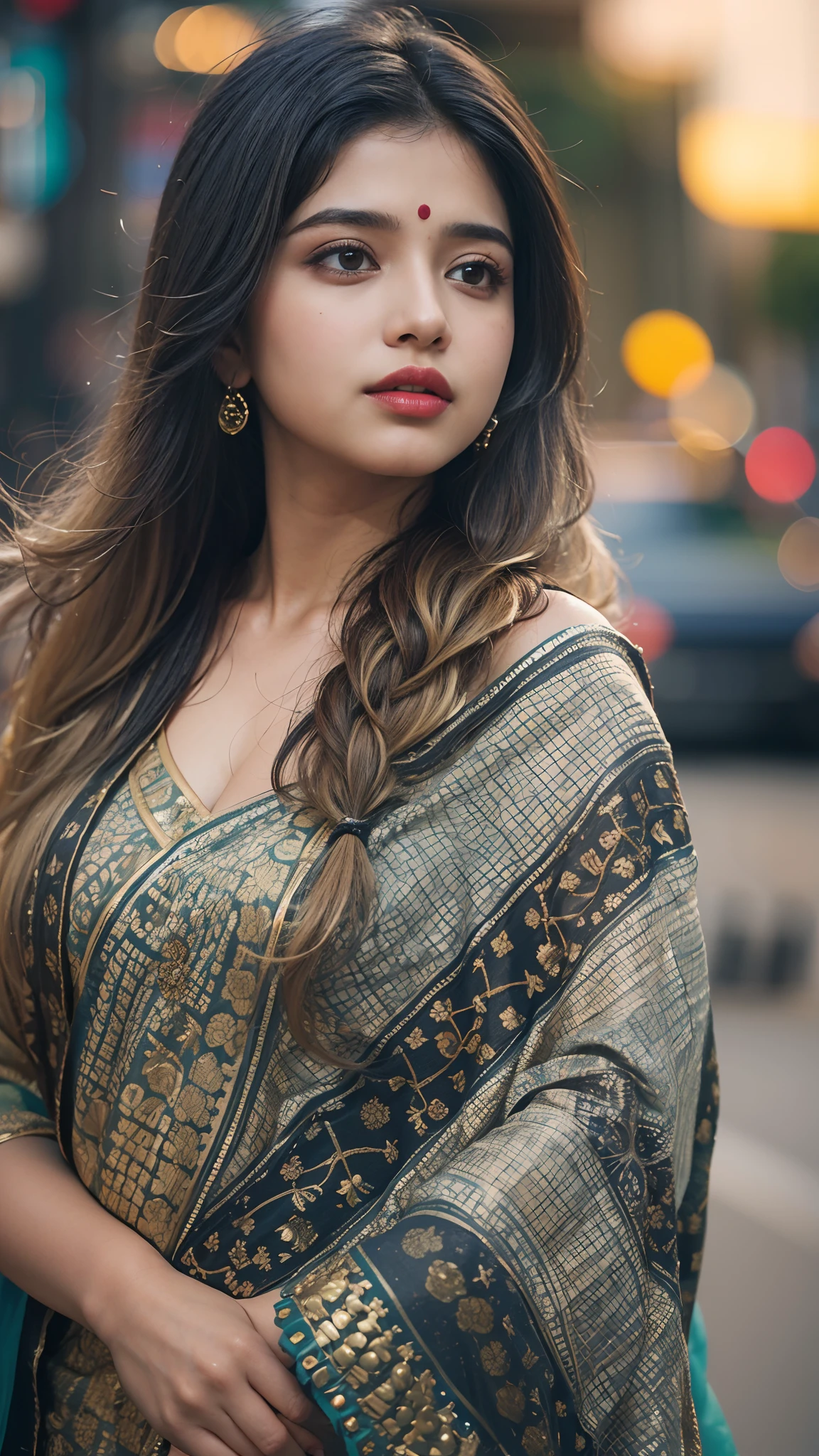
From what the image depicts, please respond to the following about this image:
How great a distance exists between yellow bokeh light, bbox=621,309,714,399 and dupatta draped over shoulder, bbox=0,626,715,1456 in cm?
2341

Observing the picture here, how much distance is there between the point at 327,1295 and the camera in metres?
1.37

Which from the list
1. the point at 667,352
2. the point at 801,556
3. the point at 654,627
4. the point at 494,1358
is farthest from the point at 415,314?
the point at 667,352

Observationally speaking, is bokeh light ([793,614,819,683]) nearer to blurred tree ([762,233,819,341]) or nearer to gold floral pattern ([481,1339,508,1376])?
gold floral pattern ([481,1339,508,1376])

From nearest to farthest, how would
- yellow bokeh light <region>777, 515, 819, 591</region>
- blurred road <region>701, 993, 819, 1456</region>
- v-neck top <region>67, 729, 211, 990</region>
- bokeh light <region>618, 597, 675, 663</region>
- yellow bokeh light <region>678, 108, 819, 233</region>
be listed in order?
v-neck top <region>67, 729, 211, 990</region> → blurred road <region>701, 993, 819, 1456</region> → bokeh light <region>618, 597, 675, 663</region> → yellow bokeh light <region>777, 515, 819, 591</region> → yellow bokeh light <region>678, 108, 819, 233</region>

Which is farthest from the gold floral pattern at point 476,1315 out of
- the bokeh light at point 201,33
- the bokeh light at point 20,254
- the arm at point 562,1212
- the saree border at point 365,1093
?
the bokeh light at point 20,254

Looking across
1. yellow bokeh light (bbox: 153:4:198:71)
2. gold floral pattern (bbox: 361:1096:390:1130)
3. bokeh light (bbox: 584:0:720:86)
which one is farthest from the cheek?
bokeh light (bbox: 584:0:720:86)

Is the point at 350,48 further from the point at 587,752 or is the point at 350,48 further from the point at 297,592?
the point at 587,752

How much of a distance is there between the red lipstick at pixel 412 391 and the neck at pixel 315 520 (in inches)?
7.0

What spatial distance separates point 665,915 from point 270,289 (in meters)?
0.87

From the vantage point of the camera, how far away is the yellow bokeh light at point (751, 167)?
24438 millimetres

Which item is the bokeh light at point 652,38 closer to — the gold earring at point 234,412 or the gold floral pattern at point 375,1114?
the gold earring at point 234,412

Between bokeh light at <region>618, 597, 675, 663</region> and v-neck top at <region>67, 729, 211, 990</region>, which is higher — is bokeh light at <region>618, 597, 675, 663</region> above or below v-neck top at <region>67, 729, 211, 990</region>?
below

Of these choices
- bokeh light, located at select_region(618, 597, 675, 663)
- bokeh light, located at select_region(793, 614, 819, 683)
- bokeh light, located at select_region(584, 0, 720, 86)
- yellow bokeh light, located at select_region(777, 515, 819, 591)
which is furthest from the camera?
bokeh light, located at select_region(584, 0, 720, 86)

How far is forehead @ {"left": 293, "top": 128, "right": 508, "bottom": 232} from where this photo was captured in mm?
1662
